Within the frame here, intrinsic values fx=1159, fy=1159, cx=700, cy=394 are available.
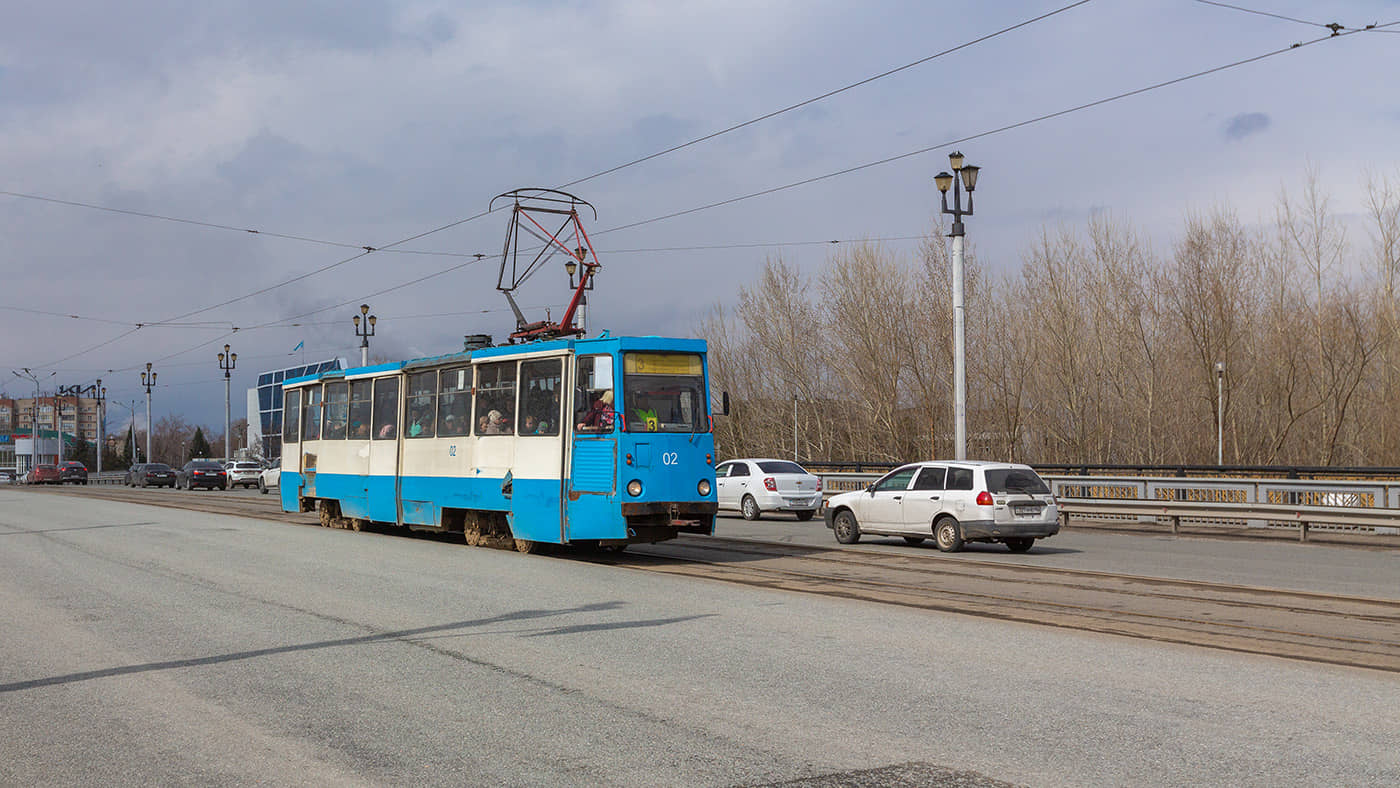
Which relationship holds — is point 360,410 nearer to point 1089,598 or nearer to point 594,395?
point 594,395

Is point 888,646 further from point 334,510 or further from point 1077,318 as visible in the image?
point 1077,318

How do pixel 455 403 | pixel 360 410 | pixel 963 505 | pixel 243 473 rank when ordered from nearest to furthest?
pixel 963 505 → pixel 455 403 → pixel 360 410 → pixel 243 473

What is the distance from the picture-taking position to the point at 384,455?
→ 22844mm

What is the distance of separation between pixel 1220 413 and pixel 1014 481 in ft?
82.4

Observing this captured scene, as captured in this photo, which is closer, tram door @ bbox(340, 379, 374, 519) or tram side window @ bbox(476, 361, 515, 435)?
tram side window @ bbox(476, 361, 515, 435)

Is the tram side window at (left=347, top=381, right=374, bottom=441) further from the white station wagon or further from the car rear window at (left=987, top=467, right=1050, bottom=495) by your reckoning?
the car rear window at (left=987, top=467, right=1050, bottom=495)

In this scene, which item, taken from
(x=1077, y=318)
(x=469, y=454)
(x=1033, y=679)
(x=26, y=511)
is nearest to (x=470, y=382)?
(x=469, y=454)

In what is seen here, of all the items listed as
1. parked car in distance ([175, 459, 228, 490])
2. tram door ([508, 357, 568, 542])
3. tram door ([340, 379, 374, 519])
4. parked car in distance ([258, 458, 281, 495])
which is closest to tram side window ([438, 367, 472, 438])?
tram door ([508, 357, 568, 542])

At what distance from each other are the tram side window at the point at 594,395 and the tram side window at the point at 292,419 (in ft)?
42.6

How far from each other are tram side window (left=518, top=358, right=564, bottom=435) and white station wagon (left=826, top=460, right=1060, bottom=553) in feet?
20.2

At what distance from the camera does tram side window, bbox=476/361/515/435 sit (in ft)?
61.4

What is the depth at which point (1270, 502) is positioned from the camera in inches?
963

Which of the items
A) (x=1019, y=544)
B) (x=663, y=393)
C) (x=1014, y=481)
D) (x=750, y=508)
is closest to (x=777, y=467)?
(x=750, y=508)

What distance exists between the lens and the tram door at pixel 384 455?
22.5m
